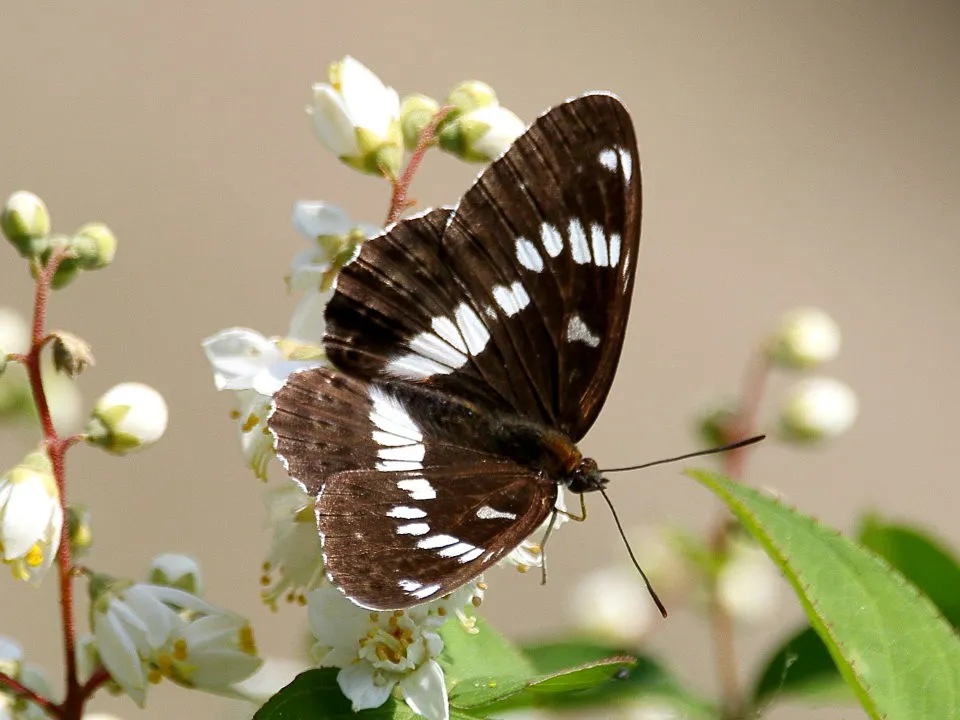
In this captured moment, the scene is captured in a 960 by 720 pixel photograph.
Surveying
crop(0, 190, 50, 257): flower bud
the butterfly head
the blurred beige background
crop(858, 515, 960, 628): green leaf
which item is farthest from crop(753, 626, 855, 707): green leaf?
the blurred beige background

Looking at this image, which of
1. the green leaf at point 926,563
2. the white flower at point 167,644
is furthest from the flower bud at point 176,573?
the green leaf at point 926,563

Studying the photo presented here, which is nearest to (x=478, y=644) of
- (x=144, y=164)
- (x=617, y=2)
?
(x=144, y=164)

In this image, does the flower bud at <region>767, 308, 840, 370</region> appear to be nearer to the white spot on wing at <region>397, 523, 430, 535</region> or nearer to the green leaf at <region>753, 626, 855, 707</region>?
the green leaf at <region>753, 626, 855, 707</region>

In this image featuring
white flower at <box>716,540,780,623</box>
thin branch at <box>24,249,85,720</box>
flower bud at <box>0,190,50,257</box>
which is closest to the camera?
thin branch at <box>24,249,85,720</box>

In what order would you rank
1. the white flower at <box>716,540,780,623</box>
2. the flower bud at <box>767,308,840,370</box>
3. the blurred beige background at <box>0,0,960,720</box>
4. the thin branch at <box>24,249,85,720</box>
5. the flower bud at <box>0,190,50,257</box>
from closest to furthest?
1. the thin branch at <box>24,249,85,720</box>
2. the flower bud at <box>0,190,50,257</box>
3. the white flower at <box>716,540,780,623</box>
4. the flower bud at <box>767,308,840,370</box>
5. the blurred beige background at <box>0,0,960,720</box>

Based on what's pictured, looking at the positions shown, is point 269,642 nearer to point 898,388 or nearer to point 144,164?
point 144,164

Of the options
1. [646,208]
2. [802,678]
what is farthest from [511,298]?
[646,208]
